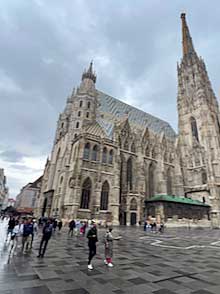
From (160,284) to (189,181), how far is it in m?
46.6

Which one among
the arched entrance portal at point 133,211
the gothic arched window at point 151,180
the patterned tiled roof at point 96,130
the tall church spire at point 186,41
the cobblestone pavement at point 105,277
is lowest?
the cobblestone pavement at point 105,277

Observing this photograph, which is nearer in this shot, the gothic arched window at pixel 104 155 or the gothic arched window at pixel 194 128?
the gothic arched window at pixel 104 155

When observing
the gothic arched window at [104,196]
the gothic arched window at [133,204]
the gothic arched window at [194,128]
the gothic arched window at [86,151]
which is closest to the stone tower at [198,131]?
the gothic arched window at [194,128]

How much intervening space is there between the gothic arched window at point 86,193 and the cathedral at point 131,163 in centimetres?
14

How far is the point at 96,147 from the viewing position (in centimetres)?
3203

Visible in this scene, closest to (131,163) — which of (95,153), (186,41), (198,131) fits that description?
(95,153)

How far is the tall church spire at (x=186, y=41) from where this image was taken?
65812 millimetres

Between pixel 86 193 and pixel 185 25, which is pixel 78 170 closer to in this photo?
pixel 86 193

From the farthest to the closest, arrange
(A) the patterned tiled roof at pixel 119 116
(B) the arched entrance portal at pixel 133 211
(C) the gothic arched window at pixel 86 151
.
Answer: (A) the patterned tiled roof at pixel 119 116
(B) the arched entrance portal at pixel 133 211
(C) the gothic arched window at pixel 86 151

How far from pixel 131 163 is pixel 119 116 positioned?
13168 mm

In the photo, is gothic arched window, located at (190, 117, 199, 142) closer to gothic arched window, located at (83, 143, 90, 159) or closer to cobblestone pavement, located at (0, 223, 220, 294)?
gothic arched window, located at (83, 143, 90, 159)

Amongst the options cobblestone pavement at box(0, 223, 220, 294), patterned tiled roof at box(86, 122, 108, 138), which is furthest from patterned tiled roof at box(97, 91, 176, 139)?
cobblestone pavement at box(0, 223, 220, 294)

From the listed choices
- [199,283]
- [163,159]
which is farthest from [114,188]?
[199,283]

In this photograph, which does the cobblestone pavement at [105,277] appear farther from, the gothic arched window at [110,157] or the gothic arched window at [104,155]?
the gothic arched window at [110,157]
